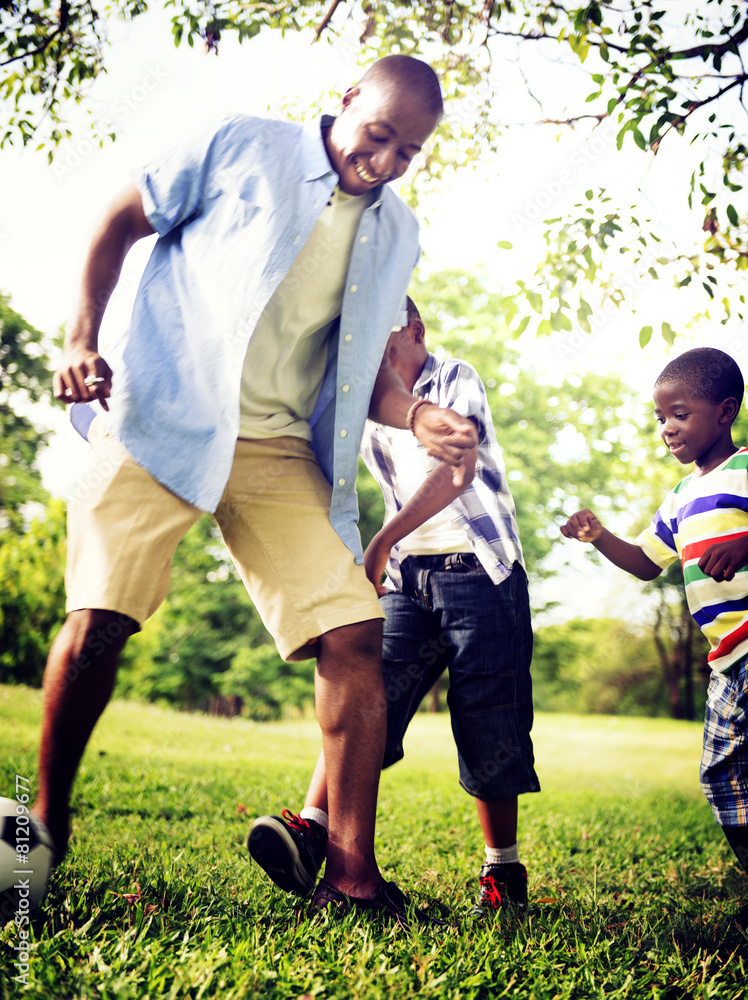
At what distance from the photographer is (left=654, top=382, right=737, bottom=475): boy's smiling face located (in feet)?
8.28

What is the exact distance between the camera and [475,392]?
2404mm

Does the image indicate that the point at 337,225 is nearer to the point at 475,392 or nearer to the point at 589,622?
the point at 475,392

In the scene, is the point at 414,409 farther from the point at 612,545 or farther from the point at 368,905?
the point at 368,905

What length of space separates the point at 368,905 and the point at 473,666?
31.3 inches

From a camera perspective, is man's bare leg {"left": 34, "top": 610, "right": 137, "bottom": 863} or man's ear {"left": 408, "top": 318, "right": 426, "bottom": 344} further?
man's ear {"left": 408, "top": 318, "right": 426, "bottom": 344}

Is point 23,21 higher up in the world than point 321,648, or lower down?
higher up

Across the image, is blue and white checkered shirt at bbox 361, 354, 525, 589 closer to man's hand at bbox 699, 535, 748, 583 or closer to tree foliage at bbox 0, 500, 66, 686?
man's hand at bbox 699, 535, 748, 583

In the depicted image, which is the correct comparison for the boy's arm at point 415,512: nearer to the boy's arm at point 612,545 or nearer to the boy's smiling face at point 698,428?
the boy's arm at point 612,545

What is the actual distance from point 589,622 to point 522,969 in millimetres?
22349

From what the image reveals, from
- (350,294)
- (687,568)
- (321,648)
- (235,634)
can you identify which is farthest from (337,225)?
(235,634)

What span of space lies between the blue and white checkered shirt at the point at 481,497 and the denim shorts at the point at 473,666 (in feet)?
0.25

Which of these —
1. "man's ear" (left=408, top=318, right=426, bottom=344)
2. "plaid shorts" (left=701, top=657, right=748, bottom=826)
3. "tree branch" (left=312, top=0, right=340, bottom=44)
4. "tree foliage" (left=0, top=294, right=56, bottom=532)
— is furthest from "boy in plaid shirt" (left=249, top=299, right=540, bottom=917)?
"tree foliage" (left=0, top=294, right=56, bottom=532)

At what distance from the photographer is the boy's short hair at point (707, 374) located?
99.8 inches

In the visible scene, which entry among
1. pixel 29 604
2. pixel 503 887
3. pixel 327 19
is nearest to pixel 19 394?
pixel 29 604
